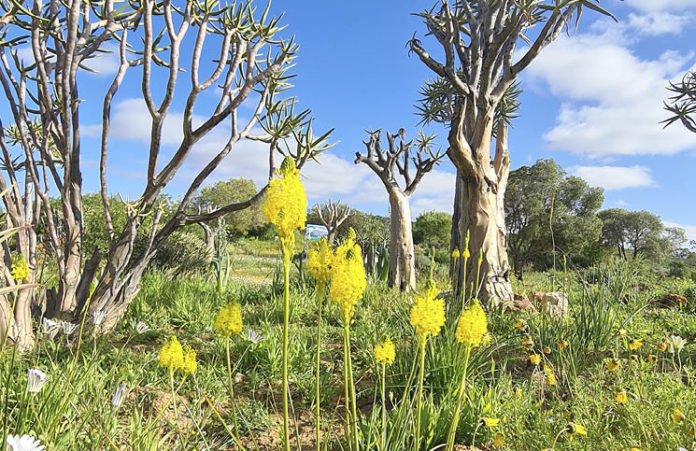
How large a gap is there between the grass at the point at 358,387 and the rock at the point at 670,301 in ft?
1.92

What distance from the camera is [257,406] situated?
2600mm

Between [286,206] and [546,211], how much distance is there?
838 inches

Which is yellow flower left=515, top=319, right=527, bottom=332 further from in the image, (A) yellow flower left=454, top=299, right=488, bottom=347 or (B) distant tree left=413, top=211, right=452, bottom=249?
(B) distant tree left=413, top=211, right=452, bottom=249

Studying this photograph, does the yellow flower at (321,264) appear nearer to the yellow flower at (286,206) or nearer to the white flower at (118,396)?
the yellow flower at (286,206)

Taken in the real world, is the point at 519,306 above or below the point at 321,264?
below

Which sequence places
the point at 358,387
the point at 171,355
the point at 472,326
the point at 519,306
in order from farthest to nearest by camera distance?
the point at 519,306 < the point at 358,387 < the point at 171,355 < the point at 472,326

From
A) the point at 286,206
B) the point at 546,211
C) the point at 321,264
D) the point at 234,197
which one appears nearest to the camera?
the point at 286,206

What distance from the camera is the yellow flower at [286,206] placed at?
0.95 meters

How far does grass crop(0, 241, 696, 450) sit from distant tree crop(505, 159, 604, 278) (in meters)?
16.0

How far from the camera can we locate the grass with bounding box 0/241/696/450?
193 cm

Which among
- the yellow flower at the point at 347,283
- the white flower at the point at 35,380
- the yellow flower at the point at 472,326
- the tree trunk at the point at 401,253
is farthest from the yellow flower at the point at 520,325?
the tree trunk at the point at 401,253

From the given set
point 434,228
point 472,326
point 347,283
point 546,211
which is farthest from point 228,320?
point 434,228

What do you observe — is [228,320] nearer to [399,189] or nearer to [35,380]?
[35,380]

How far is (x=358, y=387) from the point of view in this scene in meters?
3.04
